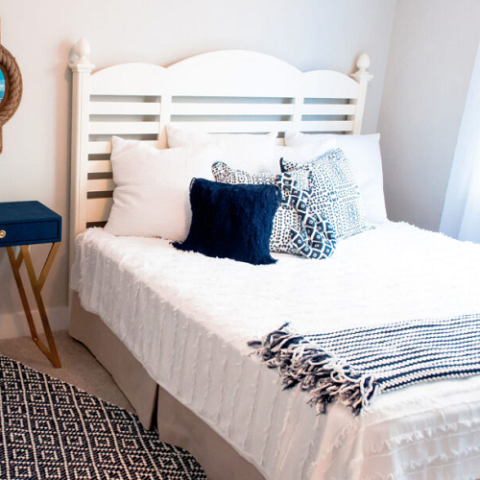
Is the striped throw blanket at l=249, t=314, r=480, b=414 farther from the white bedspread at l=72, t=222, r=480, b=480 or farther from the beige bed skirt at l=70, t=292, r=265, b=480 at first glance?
the beige bed skirt at l=70, t=292, r=265, b=480

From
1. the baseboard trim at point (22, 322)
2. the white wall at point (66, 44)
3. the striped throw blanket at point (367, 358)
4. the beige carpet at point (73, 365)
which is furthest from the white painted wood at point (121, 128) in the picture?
the striped throw blanket at point (367, 358)

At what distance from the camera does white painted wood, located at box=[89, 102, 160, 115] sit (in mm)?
2629

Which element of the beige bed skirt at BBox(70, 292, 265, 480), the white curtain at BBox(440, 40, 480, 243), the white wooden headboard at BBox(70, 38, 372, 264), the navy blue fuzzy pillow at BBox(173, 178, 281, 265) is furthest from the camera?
the white curtain at BBox(440, 40, 480, 243)

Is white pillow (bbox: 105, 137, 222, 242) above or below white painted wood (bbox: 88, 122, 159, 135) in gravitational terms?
below

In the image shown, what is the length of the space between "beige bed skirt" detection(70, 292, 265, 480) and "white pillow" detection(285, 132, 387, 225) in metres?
1.31

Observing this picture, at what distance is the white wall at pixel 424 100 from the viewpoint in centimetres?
318

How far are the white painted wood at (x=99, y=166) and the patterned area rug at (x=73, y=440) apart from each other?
894 millimetres

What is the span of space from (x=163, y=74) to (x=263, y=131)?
0.63 meters

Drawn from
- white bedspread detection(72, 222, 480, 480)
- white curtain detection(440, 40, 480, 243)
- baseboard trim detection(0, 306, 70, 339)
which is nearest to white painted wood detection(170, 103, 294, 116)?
white bedspread detection(72, 222, 480, 480)

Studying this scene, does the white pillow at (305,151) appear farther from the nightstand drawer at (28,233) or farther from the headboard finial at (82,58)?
the nightstand drawer at (28,233)

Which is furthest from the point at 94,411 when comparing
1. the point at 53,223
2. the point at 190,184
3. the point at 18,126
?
the point at 18,126

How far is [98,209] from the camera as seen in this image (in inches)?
109

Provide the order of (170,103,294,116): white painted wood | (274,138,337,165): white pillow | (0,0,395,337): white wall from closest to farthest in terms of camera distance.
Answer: (0,0,395,337): white wall < (170,103,294,116): white painted wood < (274,138,337,165): white pillow

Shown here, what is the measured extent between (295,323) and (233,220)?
65 cm
